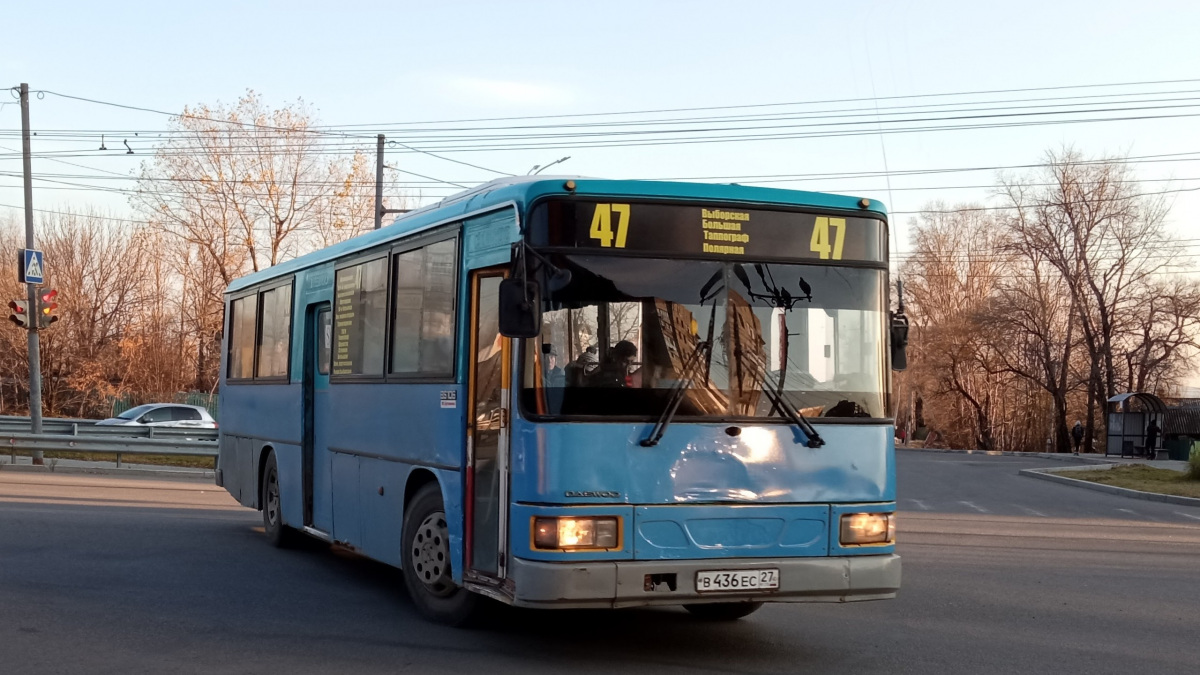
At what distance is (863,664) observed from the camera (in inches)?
310

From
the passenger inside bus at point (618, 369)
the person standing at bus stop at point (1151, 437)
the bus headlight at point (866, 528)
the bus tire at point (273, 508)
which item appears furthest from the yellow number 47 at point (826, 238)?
the person standing at bus stop at point (1151, 437)

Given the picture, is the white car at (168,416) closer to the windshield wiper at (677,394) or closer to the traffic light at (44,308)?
the traffic light at (44,308)

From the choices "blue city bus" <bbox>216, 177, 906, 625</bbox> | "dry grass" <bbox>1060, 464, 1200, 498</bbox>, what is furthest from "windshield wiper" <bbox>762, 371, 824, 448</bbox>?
"dry grass" <bbox>1060, 464, 1200, 498</bbox>

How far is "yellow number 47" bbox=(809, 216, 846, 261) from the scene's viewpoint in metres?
8.12

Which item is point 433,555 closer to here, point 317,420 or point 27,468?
point 317,420

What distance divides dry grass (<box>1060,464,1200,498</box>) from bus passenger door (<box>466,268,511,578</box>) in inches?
848

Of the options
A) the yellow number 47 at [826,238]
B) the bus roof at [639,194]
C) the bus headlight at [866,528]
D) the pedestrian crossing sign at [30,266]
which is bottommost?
the bus headlight at [866,528]

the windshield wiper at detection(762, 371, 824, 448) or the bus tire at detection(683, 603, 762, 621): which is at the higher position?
the windshield wiper at detection(762, 371, 824, 448)

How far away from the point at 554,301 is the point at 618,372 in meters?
0.55

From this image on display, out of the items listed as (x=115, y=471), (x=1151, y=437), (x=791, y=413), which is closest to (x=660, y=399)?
(x=791, y=413)

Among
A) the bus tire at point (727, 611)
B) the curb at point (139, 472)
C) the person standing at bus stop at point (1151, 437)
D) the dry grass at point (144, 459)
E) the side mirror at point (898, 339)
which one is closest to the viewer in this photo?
the side mirror at point (898, 339)

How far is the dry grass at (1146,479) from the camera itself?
27781 mm

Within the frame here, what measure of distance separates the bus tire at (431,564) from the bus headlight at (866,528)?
A: 244 centimetres

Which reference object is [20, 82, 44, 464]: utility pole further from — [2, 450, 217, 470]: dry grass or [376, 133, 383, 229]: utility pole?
[376, 133, 383, 229]: utility pole
